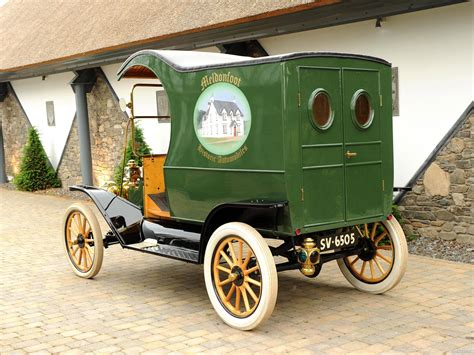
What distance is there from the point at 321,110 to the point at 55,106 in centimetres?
1164

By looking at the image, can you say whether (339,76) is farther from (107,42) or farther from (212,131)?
(107,42)

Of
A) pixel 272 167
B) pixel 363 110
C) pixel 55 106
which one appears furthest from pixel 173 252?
pixel 55 106

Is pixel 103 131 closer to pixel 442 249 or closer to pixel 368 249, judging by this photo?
pixel 442 249

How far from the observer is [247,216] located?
16.2 ft

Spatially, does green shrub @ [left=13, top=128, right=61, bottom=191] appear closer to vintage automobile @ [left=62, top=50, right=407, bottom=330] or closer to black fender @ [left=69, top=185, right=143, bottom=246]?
black fender @ [left=69, top=185, right=143, bottom=246]

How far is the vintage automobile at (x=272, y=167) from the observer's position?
175 inches

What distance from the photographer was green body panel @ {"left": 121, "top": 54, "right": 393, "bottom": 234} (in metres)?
4.45

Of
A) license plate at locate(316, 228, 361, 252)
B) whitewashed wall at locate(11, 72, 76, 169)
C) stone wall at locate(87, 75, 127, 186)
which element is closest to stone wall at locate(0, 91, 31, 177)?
whitewashed wall at locate(11, 72, 76, 169)

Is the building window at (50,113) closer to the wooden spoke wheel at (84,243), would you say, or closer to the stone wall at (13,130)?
the stone wall at (13,130)

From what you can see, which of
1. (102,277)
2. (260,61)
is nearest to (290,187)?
(260,61)

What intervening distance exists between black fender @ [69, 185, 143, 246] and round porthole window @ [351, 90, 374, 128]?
7.65 feet

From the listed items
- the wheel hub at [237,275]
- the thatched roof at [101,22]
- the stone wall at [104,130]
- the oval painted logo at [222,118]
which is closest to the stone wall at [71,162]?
the stone wall at [104,130]

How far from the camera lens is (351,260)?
18.5 feet

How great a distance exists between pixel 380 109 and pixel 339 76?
A: 22.1 inches
